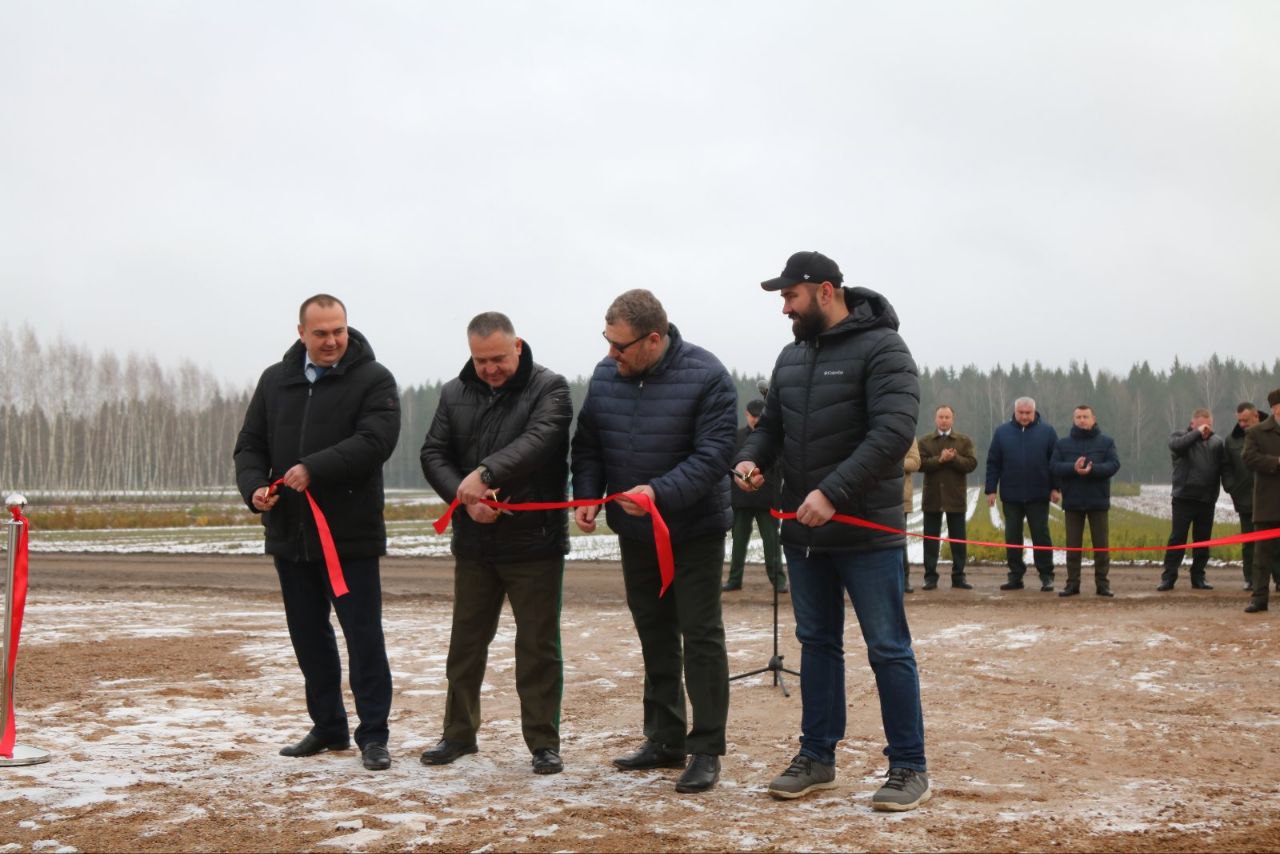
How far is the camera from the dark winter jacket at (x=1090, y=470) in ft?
43.0

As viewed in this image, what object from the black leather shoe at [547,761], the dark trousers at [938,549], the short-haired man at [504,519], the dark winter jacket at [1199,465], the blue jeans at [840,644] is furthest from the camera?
the dark trousers at [938,549]

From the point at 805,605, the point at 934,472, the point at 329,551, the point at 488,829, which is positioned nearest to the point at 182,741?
the point at 329,551

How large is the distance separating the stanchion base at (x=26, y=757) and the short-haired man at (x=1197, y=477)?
12077 mm

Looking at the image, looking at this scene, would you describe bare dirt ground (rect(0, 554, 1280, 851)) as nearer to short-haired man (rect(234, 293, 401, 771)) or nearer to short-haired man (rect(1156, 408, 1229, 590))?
short-haired man (rect(234, 293, 401, 771))

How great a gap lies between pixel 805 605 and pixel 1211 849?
189 centimetres

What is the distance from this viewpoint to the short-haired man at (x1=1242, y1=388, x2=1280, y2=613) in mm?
11008

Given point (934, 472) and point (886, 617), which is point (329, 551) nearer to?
point (886, 617)

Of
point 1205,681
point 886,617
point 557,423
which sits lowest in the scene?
point 1205,681

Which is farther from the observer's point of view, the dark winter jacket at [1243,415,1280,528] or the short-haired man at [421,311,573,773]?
the dark winter jacket at [1243,415,1280,528]

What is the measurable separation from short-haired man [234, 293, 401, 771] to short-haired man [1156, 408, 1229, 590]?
35.6 feet

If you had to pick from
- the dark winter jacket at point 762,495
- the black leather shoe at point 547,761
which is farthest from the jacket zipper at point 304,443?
the dark winter jacket at point 762,495

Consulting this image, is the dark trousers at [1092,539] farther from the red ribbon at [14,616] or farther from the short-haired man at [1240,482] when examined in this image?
the red ribbon at [14,616]

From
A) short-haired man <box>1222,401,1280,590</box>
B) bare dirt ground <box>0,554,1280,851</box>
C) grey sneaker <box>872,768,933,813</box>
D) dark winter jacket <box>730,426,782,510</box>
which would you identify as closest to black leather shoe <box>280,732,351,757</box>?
bare dirt ground <box>0,554,1280,851</box>

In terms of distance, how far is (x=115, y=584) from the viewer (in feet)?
53.2
